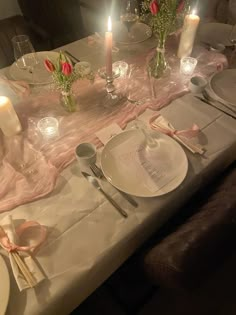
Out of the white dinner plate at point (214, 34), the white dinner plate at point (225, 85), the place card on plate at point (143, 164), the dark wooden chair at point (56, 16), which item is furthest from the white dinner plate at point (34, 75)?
the dark wooden chair at point (56, 16)

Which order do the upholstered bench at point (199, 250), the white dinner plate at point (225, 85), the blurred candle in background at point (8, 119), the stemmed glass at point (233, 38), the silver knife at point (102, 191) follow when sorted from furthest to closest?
1. the stemmed glass at point (233, 38)
2. the white dinner plate at point (225, 85)
3. the blurred candle in background at point (8, 119)
4. the silver knife at point (102, 191)
5. the upholstered bench at point (199, 250)

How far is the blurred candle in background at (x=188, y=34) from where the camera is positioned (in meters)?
1.17

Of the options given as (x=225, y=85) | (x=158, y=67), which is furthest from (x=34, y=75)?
(x=225, y=85)

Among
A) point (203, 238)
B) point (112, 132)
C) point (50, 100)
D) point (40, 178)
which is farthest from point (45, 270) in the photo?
point (50, 100)

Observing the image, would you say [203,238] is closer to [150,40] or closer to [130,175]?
[130,175]

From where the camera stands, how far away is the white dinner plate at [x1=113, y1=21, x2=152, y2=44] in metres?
1.39

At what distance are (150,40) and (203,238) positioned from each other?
118cm

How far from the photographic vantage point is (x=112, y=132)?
0.97 m

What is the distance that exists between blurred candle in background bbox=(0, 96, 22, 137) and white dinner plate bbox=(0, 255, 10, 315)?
47 centimetres

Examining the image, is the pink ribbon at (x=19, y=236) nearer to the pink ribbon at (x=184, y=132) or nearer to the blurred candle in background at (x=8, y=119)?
the blurred candle in background at (x=8, y=119)

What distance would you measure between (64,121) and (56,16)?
1.53 m

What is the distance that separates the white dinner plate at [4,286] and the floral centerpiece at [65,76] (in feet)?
2.01

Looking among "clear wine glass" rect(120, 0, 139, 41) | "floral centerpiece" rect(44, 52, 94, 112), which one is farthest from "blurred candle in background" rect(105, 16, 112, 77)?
"clear wine glass" rect(120, 0, 139, 41)

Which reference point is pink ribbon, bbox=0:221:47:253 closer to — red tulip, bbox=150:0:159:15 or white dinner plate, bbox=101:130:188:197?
white dinner plate, bbox=101:130:188:197
